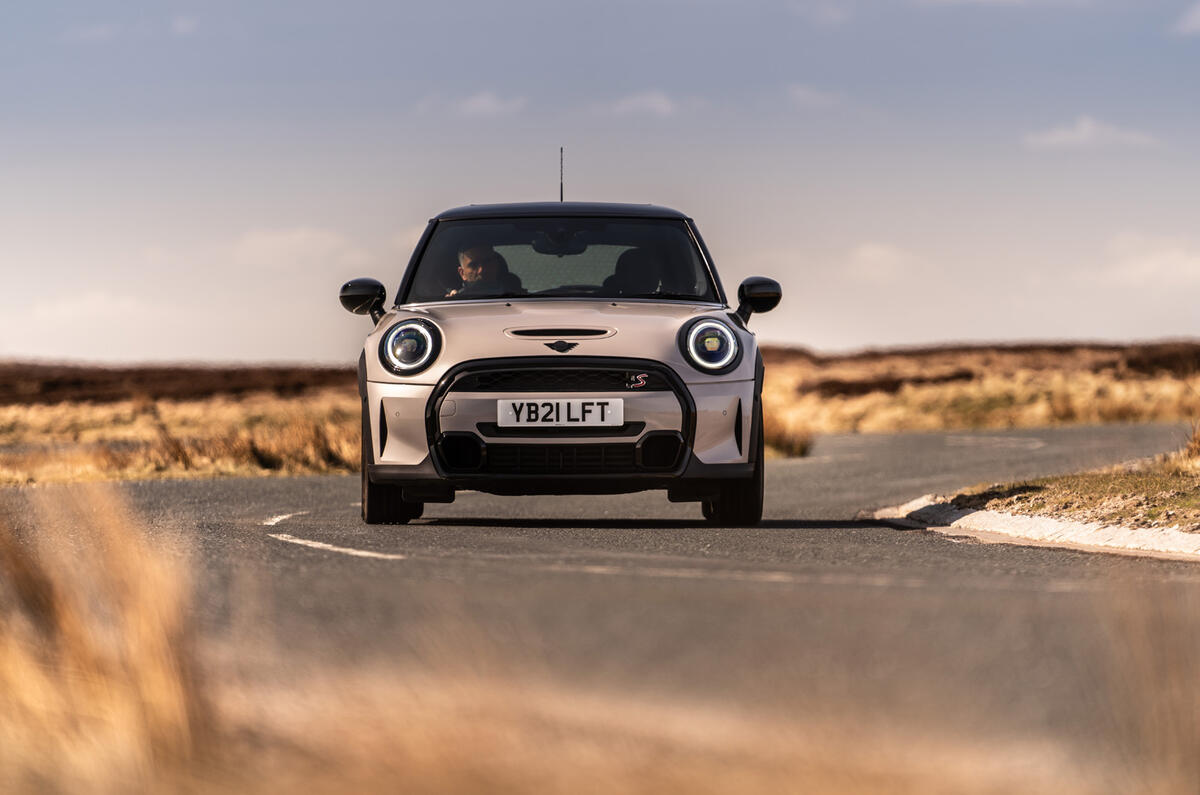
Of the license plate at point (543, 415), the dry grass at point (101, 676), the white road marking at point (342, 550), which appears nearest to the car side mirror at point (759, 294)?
the license plate at point (543, 415)

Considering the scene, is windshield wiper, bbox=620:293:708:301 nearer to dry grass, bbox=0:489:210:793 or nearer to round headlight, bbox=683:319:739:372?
round headlight, bbox=683:319:739:372

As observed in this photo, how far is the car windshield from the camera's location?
10.1m

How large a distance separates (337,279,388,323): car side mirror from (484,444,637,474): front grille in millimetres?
1597

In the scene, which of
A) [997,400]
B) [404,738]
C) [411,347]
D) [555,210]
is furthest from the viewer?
[997,400]

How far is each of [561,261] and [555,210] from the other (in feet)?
1.28

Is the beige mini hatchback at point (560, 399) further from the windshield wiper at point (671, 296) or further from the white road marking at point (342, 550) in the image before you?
the white road marking at point (342, 550)

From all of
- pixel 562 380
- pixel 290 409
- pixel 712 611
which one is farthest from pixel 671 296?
pixel 290 409

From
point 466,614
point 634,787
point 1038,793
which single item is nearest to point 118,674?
point 466,614

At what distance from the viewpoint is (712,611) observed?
5863 millimetres

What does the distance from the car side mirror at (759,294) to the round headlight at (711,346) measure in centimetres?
69

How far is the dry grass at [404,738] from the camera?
12.9 feet

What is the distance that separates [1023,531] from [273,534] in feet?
15.7

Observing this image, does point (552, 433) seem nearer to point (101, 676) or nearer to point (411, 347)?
point (411, 347)

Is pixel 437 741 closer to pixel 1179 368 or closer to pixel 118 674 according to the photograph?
pixel 118 674
